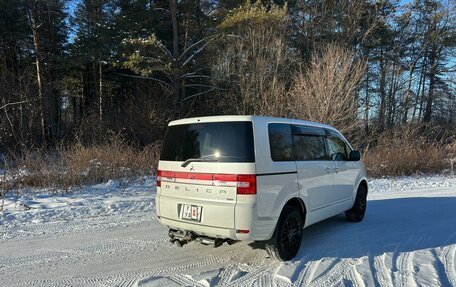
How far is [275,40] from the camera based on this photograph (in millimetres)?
22734

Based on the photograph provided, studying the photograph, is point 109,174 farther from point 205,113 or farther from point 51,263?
point 205,113

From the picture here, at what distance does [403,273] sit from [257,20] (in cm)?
1933

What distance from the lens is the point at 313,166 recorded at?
5871 millimetres

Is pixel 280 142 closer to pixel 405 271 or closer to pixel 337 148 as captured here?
pixel 337 148

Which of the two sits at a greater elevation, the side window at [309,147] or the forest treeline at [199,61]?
the forest treeline at [199,61]

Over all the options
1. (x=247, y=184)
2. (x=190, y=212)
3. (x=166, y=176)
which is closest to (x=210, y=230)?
(x=190, y=212)

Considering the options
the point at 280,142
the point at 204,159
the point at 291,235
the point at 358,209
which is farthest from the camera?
the point at 358,209

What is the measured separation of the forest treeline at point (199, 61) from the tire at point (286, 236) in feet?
39.9

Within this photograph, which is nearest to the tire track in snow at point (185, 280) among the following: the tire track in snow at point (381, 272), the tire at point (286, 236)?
the tire at point (286, 236)

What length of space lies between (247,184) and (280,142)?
0.94m

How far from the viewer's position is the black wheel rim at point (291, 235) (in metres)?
5.22

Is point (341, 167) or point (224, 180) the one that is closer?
point (224, 180)

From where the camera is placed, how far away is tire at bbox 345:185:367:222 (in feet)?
24.5

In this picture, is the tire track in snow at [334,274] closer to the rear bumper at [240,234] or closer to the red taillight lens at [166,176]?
the rear bumper at [240,234]
